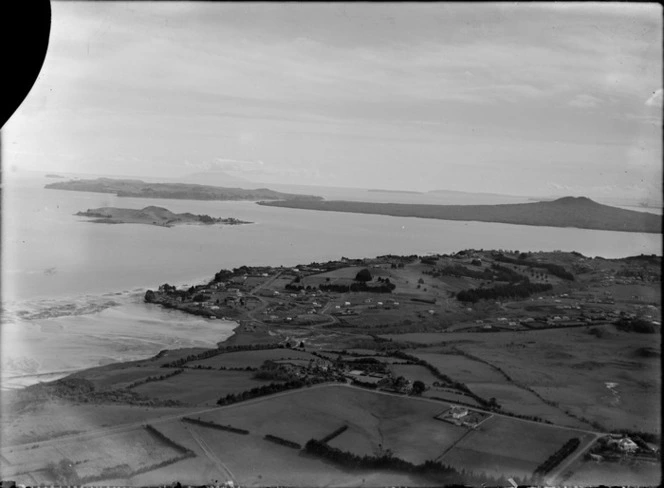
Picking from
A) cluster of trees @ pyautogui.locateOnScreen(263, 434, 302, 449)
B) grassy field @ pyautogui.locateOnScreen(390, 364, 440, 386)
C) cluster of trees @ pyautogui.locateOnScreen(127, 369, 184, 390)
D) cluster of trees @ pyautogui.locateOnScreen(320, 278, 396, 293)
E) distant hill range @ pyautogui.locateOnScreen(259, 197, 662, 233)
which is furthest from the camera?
cluster of trees @ pyautogui.locateOnScreen(320, 278, 396, 293)

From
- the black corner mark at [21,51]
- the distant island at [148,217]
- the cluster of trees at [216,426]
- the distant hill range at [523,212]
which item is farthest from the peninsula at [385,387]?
the black corner mark at [21,51]

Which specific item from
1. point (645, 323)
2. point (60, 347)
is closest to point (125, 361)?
point (60, 347)

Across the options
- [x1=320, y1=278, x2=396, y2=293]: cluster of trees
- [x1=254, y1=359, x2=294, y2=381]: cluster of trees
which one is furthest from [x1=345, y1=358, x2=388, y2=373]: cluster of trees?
[x1=320, y1=278, x2=396, y2=293]: cluster of trees

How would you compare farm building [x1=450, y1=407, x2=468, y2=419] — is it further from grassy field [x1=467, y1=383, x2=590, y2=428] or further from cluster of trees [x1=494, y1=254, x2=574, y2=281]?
cluster of trees [x1=494, y1=254, x2=574, y2=281]

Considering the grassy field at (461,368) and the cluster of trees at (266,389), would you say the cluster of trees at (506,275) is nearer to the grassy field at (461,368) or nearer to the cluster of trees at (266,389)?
the grassy field at (461,368)

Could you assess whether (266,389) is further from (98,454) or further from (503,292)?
(503,292)

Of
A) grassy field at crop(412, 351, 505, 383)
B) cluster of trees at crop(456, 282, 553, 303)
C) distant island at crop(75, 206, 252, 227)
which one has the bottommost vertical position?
grassy field at crop(412, 351, 505, 383)
